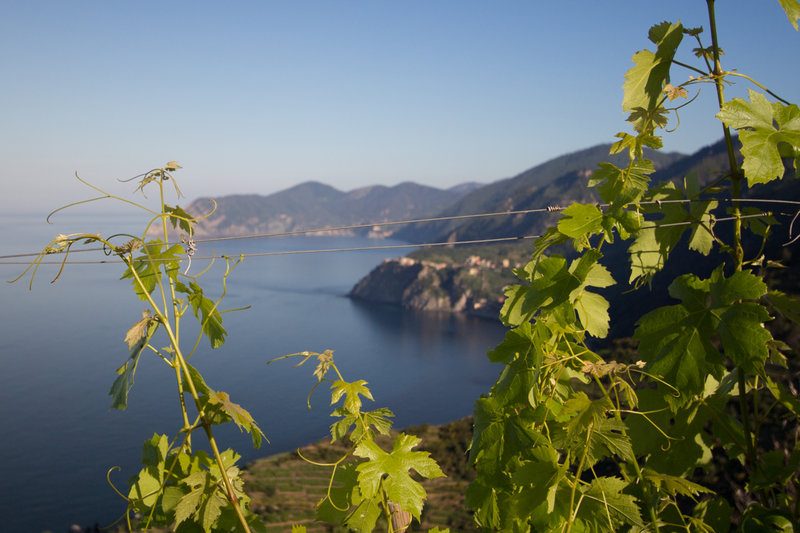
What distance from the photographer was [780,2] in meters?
0.95

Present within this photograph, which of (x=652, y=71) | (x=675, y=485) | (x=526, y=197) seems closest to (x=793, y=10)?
(x=652, y=71)

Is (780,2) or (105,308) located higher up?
(780,2)

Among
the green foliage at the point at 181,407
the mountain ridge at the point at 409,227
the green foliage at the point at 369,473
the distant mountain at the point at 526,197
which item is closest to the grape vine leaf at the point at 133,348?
the green foliage at the point at 181,407

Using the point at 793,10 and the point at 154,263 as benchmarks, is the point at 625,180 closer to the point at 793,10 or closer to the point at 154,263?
the point at 793,10

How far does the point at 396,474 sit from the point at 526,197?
117 m

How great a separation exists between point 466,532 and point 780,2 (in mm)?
23837

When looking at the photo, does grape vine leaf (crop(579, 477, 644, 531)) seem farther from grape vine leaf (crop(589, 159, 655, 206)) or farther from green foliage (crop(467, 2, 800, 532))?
grape vine leaf (crop(589, 159, 655, 206))

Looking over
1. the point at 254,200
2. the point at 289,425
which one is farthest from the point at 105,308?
the point at 254,200

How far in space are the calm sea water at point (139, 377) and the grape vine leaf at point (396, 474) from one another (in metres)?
16.6

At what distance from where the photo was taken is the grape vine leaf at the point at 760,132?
34.8 inches

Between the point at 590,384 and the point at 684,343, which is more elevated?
the point at 684,343

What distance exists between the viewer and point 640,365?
0.91 meters

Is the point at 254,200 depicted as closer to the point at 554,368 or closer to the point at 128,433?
the point at 128,433

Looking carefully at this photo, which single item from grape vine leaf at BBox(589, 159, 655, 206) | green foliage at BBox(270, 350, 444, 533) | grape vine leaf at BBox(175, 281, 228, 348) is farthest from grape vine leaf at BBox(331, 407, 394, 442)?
grape vine leaf at BBox(589, 159, 655, 206)
